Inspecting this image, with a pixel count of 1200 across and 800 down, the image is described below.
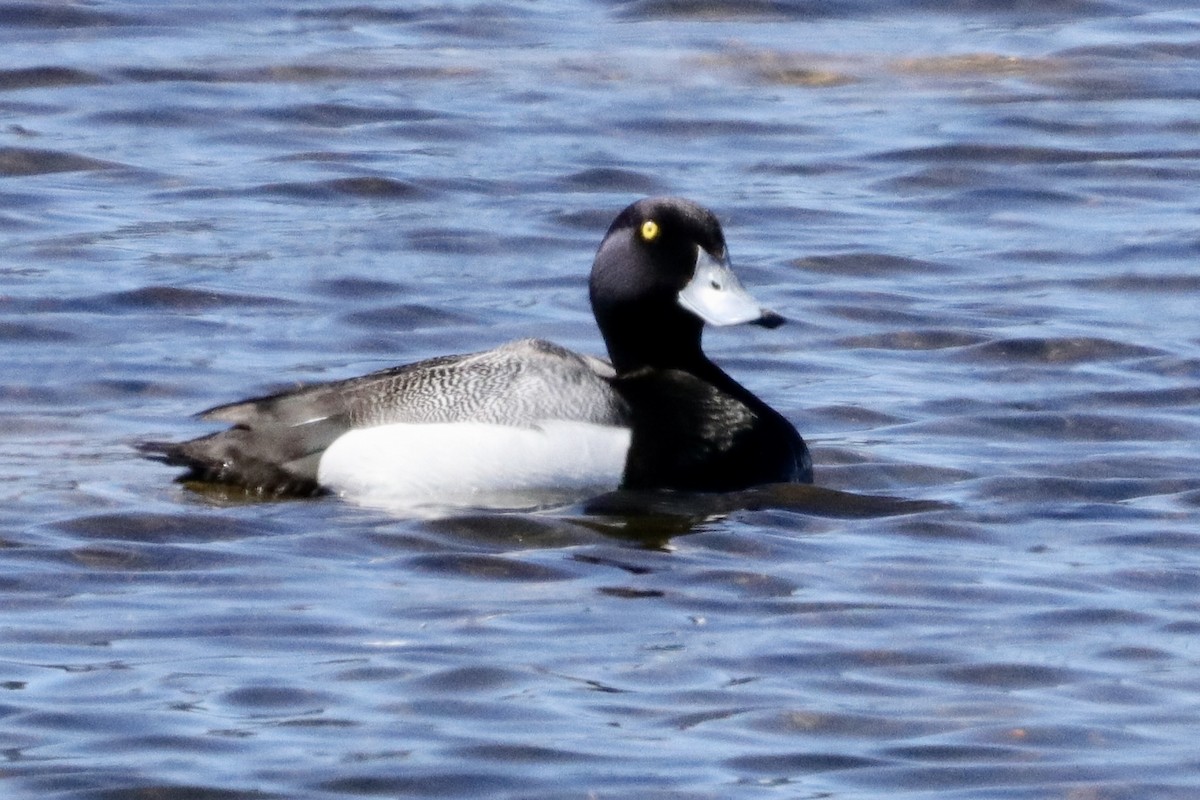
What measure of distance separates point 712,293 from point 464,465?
1.13 metres

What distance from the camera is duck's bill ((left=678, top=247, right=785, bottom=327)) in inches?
366

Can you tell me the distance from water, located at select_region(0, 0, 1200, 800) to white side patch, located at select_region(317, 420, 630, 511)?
6.9 inches

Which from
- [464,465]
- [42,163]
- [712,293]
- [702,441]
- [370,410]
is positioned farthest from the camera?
[42,163]

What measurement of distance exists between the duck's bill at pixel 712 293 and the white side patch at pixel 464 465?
2.47 feet

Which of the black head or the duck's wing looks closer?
the duck's wing

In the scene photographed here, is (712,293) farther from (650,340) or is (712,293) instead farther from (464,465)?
(464,465)

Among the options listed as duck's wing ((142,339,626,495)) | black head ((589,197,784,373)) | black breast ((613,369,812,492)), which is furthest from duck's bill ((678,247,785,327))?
duck's wing ((142,339,626,495))

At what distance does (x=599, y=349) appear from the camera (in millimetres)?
11445

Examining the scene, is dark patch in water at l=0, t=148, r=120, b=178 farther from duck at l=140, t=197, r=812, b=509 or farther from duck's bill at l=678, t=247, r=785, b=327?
duck's bill at l=678, t=247, r=785, b=327

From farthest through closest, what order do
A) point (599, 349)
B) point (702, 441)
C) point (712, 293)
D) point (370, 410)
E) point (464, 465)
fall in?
point (599, 349) → point (712, 293) → point (702, 441) → point (370, 410) → point (464, 465)

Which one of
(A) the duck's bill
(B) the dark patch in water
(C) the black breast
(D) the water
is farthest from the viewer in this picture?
(B) the dark patch in water

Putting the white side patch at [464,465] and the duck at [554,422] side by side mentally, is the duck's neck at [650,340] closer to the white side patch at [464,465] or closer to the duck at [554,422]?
the duck at [554,422]

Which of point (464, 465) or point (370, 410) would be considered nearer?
point (464, 465)

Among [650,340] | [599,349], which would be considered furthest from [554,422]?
[599,349]
